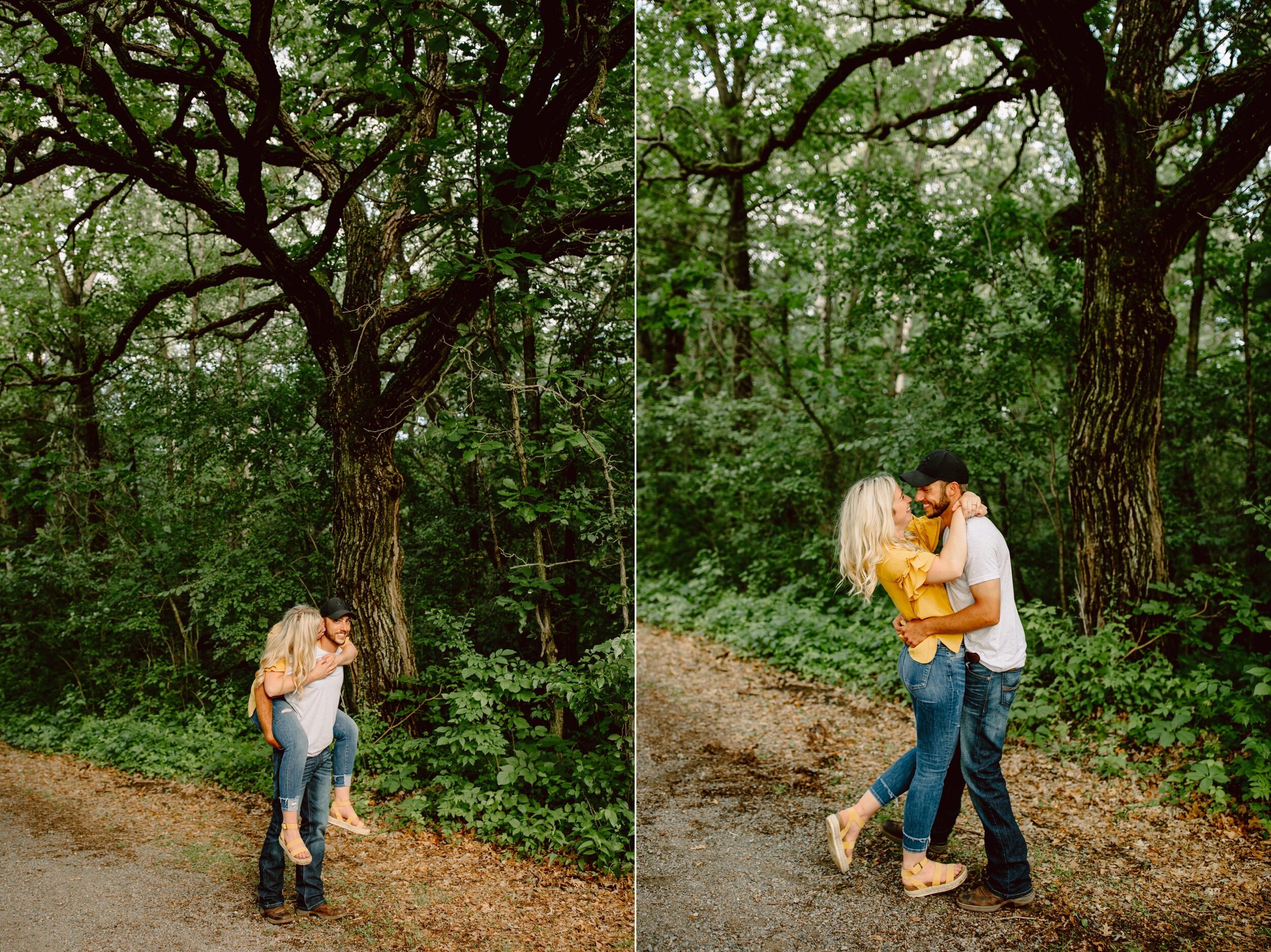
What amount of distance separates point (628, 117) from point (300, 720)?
8.96 ft

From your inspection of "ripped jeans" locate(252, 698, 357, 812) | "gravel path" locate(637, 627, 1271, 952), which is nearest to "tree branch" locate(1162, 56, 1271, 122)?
"gravel path" locate(637, 627, 1271, 952)

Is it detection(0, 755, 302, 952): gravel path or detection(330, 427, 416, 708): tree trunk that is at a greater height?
detection(330, 427, 416, 708): tree trunk

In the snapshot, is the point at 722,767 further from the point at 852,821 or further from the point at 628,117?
the point at 628,117

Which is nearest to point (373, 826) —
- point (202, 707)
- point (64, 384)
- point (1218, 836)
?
point (202, 707)

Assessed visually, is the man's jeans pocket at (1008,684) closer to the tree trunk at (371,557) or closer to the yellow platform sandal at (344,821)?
the tree trunk at (371,557)

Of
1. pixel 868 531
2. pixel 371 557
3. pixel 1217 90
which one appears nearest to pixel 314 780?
pixel 371 557

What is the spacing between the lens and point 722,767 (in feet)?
17.6

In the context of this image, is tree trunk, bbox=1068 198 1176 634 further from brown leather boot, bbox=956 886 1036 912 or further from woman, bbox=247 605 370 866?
woman, bbox=247 605 370 866

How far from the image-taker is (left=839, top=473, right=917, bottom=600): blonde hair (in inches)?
131

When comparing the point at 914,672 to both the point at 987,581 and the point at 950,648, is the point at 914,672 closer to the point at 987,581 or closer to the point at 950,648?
the point at 950,648

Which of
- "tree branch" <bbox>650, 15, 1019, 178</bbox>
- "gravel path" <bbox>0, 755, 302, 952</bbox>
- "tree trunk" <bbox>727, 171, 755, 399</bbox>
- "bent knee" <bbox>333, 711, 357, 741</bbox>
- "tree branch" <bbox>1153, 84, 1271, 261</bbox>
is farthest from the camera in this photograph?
"tree trunk" <bbox>727, 171, 755, 399</bbox>

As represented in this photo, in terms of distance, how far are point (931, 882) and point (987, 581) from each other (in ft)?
A: 4.30

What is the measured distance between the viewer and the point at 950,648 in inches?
128

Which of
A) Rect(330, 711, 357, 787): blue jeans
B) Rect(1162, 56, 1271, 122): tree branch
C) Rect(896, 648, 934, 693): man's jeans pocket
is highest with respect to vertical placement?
Rect(1162, 56, 1271, 122): tree branch
